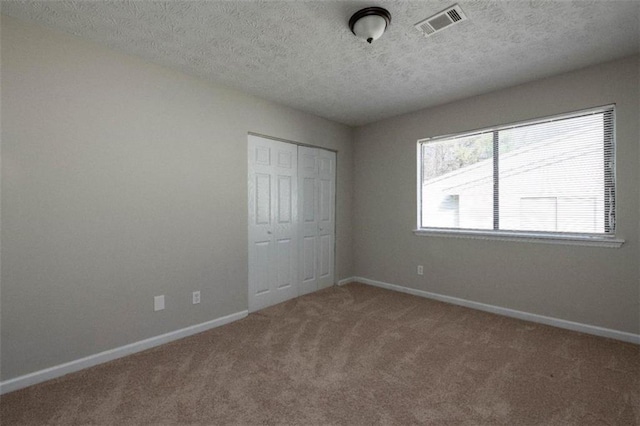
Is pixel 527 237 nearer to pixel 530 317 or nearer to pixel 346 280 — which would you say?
pixel 530 317

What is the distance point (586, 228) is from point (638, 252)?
1.32 feet

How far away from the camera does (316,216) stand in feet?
14.0

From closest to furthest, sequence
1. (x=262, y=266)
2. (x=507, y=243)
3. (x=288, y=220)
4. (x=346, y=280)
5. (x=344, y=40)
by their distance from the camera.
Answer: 1. (x=344, y=40)
2. (x=507, y=243)
3. (x=262, y=266)
4. (x=288, y=220)
5. (x=346, y=280)

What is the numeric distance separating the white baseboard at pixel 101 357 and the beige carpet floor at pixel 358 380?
62 mm

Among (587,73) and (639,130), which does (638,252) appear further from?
(587,73)

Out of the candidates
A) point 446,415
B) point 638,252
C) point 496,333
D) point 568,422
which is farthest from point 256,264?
point 638,252

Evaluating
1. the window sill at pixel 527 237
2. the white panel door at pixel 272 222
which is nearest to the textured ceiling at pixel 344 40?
the white panel door at pixel 272 222

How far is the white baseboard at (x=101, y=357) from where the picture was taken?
199 centimetres

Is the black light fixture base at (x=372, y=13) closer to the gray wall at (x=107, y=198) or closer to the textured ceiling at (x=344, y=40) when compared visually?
the textured ceiling at (x=344, y=40)

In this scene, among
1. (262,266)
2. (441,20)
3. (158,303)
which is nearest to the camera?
(441,20)

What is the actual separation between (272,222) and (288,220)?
27 cm

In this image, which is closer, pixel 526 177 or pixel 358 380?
pixel 358 380

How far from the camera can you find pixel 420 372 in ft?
7.11

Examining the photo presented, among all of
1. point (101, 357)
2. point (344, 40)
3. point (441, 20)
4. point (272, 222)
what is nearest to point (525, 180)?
point (441, 20)
